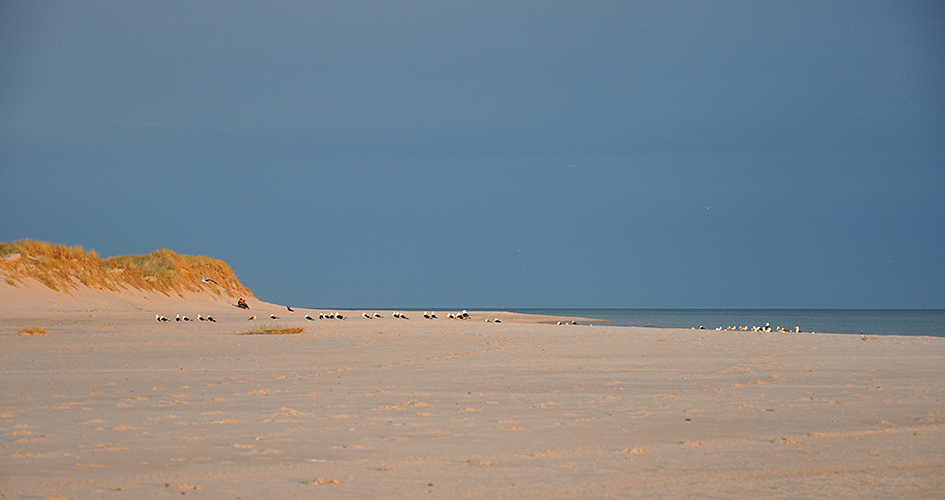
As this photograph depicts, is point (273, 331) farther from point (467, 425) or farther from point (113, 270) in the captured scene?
point (113, 270)

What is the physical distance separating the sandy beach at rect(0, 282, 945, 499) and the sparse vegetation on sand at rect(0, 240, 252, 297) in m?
23.8

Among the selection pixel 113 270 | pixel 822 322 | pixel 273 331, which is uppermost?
pixel 822 322

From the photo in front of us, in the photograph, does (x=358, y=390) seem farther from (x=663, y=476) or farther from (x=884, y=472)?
(x=884, y=472)

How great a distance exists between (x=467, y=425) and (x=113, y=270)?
132ft

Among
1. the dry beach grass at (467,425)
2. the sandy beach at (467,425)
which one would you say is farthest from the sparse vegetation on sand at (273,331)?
the sandy beach at (467,425)

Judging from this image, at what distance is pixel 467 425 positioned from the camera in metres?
7.52

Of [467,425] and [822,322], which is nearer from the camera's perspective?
[467,425]

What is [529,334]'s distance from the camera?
23.8 meters

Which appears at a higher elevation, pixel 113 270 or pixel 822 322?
pixel 822 322

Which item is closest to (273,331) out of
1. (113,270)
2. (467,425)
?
(467,425)

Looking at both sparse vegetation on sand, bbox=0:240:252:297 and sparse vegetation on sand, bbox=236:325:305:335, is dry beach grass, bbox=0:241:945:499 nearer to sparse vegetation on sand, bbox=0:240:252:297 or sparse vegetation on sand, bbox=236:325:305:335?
sparse vegetation on sand, bbox=236:325:305:335

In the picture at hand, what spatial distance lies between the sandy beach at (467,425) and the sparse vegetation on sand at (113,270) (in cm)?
2383

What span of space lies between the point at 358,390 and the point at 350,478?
15.7ft

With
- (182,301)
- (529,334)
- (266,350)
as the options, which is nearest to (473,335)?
(529,334)
